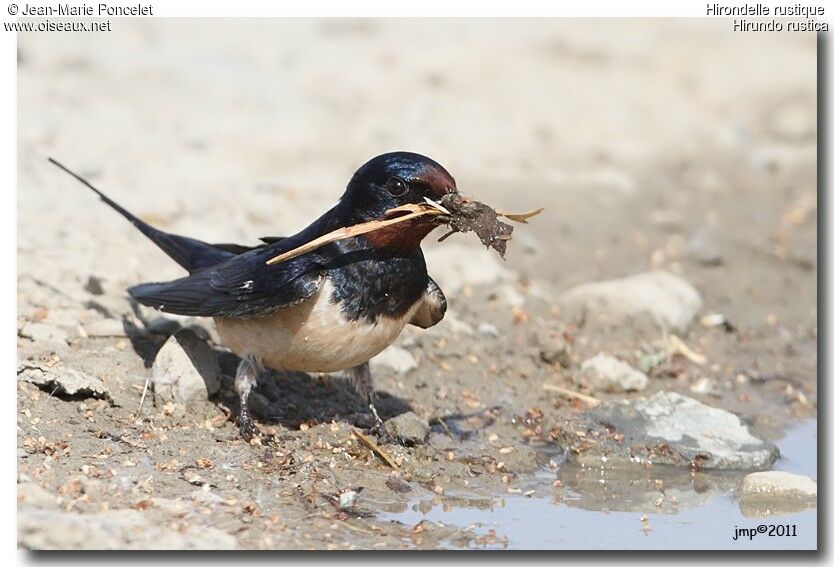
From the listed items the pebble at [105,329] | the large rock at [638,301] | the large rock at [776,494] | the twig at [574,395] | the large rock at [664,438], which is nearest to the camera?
the large rock at [776,494]

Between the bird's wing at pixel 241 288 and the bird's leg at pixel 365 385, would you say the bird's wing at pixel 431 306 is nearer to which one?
the bird's leg at pixel 365 385

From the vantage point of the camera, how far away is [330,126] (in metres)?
10.8

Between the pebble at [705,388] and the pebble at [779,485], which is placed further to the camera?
the pebble at [705,388]

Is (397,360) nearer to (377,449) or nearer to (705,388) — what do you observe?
(377,449)

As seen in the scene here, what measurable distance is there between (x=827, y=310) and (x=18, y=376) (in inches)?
188

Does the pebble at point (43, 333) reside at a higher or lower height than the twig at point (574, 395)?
higher

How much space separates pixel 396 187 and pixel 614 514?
1883 mm

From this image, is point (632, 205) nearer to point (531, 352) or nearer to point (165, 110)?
point (531, 352)

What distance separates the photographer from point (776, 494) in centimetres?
603

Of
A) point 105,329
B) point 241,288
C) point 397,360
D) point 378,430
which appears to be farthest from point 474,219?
point 105,329

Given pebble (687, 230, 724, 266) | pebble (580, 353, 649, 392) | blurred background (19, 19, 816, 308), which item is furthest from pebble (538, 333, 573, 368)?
pebble (687, 230, 724, 266)

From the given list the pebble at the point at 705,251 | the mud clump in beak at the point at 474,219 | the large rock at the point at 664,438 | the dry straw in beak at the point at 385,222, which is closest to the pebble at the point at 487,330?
the large rock at the point at 664,438

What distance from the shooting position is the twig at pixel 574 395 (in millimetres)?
7203

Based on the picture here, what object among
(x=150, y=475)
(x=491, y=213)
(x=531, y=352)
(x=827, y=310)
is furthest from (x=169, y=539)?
(x=827, y=310)
